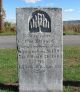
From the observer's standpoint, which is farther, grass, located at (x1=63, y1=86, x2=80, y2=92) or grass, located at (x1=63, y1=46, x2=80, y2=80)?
grass, located at (x1=63, y1=46, x2=80, y2=80)

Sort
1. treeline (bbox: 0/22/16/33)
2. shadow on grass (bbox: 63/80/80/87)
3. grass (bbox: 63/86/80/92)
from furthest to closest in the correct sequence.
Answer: treeline (bbox: 0/22/16/33)
shadow on grass (bbox: 63/80/80/87)
grass (bbox: 63/86/80/92)

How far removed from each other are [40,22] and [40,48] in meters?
0.51

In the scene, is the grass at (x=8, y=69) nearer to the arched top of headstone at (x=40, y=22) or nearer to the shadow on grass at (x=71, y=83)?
the shadow on grass at (x=71, y=83)

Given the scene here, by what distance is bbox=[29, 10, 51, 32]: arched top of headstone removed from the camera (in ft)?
25.1

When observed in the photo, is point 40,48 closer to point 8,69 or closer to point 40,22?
point 40,22

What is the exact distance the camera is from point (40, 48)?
770 cm

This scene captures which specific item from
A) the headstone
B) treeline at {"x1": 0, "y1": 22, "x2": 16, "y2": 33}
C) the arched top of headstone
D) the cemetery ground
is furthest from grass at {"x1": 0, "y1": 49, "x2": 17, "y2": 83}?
treeline at {"x1": 0, "y1": 22, "x2": 16, "y2": 33}

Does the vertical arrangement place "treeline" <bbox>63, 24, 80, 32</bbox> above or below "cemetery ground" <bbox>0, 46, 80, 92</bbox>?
above

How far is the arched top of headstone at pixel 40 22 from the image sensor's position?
301 inches

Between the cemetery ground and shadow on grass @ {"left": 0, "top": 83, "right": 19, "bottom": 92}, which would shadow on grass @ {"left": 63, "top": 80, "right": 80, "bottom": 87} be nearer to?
the cemetery ground

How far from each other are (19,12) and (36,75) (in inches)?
50.6

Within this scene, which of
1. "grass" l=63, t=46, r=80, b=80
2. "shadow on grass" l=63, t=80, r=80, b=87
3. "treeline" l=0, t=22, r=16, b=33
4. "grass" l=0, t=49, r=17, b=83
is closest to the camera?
"shadow on grass" l=63, t=80, r=80, b=87

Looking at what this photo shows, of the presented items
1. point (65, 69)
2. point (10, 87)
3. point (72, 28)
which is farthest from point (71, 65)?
point (72, 28)

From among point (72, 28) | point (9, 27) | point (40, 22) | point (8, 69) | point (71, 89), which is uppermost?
point (40, 22)
